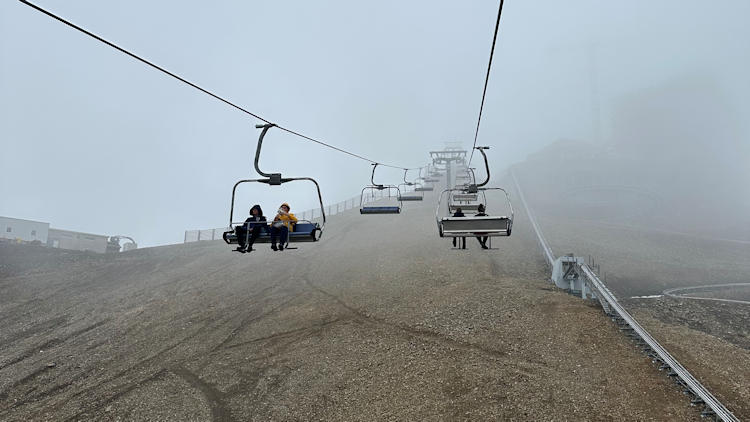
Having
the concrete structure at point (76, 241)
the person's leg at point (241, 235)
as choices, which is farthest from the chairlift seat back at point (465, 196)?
the concrete structure at point (76, 241)

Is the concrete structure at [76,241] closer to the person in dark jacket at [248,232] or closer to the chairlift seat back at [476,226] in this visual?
the person in dark jacket at [248,232]

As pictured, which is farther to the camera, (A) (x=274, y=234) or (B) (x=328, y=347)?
(B) (x=328, y=347)

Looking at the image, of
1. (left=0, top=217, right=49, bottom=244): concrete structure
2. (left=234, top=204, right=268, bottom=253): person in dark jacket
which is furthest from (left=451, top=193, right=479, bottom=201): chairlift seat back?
(left=0, top=217, right=49, bottom=244): concrete structure

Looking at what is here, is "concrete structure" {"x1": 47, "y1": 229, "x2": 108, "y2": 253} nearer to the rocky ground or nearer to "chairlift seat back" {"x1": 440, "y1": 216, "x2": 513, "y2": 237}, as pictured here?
the rocky ground

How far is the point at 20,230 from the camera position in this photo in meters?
39.7

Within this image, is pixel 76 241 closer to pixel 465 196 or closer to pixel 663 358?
pixel 465 196

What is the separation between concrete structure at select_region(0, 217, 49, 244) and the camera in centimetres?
3919

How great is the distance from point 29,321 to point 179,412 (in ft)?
52.1

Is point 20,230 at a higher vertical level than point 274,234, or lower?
lower

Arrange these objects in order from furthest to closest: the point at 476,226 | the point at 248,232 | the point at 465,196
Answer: the point at 465,196 < the point at 248,232 < the point at 476,226

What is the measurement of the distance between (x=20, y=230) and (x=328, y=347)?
46.3 metres

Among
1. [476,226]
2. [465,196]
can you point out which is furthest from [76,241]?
[476,226]

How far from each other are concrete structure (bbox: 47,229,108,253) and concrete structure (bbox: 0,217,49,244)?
4.44 ft

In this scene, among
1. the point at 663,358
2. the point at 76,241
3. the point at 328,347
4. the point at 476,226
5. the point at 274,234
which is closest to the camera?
the point at 476,226
